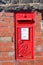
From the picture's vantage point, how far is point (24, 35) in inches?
287

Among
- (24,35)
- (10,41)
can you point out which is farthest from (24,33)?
(10,41)

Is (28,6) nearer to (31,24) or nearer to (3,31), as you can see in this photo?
(31,24)

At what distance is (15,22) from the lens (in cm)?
722

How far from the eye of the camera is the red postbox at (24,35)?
283 inches

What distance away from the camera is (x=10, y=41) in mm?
7289

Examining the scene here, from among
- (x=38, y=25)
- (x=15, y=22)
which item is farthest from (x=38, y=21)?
(x=15, y=22)

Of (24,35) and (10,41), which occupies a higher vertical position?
(24,35)

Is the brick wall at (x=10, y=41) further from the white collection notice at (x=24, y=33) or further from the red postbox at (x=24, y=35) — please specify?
the white collection notice at (x=24, y=33)

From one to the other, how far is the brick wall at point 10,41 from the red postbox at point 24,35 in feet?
0.37

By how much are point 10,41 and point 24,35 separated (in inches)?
16.7

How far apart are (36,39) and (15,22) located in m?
0.75

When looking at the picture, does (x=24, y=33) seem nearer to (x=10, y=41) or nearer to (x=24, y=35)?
(x=24, y=35)

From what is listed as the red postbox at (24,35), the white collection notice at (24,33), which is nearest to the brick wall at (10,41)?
the red postbox at (24,35)

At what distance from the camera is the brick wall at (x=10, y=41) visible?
7211mm
